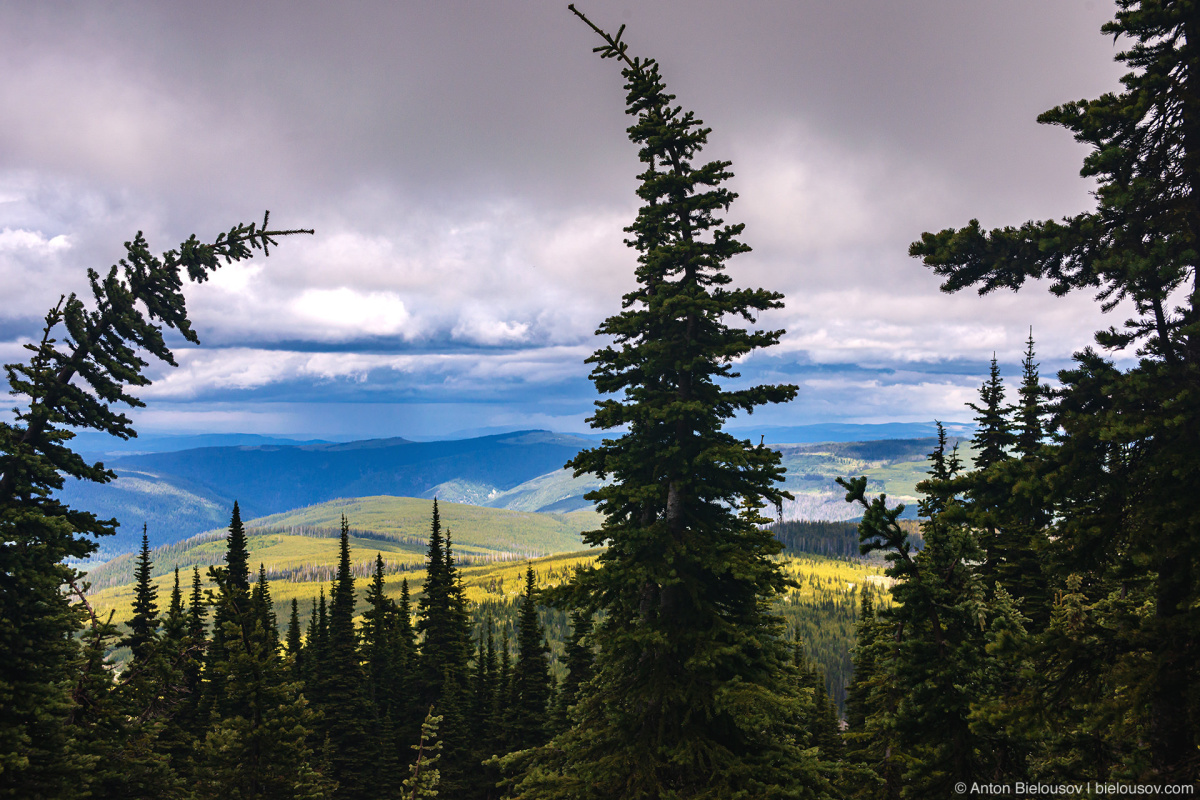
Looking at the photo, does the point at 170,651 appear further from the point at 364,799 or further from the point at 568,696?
the point at 364,799

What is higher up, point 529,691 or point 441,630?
point 441,630

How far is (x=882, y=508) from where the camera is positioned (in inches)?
380

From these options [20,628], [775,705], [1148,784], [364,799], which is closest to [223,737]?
[20,628]

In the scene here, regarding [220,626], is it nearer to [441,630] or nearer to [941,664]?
[941,664]

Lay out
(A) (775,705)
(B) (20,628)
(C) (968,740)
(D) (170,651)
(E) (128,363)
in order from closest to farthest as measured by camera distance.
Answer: (C) (968,740) → (A) (775,705) → (B) (20,628) → (E) (128,363) → (D) (170,651)

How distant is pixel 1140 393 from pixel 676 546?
32.2 feet

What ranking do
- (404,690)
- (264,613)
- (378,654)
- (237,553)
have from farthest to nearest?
(378,654) < (404,690) < (237,553) < (264,613)

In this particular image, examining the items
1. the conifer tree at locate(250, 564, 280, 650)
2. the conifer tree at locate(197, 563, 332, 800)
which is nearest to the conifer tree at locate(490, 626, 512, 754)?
the conifer tree at locate(250, 564, 280, 650)

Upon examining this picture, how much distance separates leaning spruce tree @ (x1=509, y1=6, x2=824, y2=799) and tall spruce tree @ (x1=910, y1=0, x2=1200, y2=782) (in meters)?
6.26

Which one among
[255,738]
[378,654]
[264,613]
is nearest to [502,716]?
[378,654]

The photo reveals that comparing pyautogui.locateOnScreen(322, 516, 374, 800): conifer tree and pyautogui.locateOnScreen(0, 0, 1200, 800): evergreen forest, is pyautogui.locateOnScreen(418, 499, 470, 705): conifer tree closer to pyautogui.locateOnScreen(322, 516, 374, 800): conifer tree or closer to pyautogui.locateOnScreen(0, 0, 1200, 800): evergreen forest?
pyautogui.locateOnScreen(322, 516, 374, 800): conifer tree

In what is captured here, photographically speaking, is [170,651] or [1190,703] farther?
[170,651]

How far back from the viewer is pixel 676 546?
15797mm

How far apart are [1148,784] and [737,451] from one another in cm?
854
